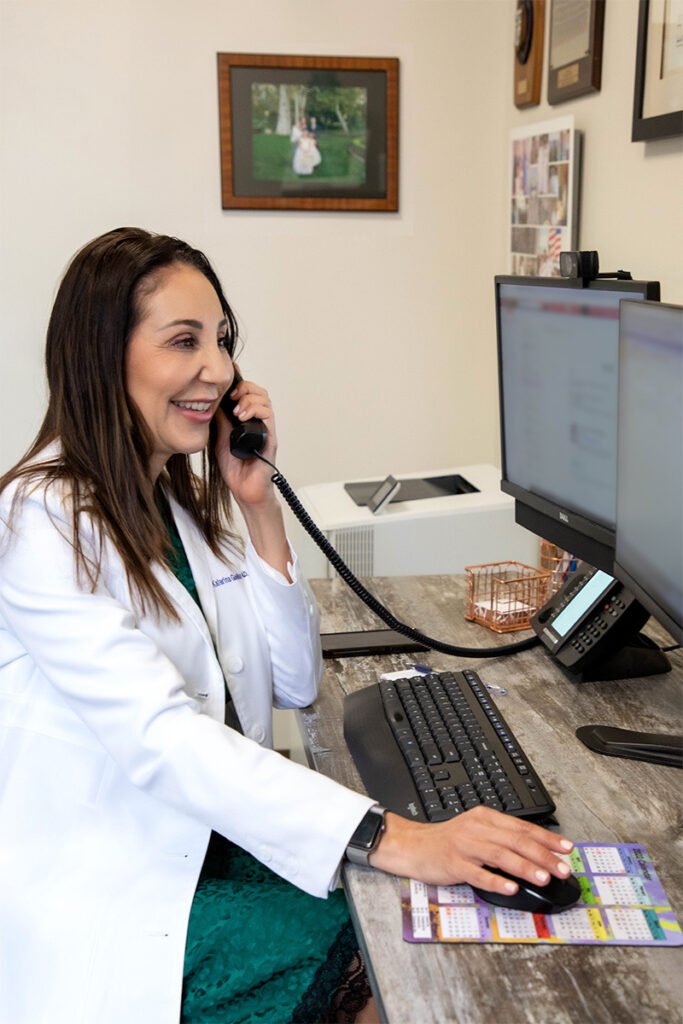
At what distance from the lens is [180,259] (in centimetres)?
150

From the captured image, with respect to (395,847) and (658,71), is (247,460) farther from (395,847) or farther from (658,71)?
(658,71)

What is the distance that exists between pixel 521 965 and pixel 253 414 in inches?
40.3

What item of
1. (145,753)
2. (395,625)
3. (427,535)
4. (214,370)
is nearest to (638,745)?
(395,625)

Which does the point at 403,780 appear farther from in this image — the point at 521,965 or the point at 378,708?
the point at 521,965

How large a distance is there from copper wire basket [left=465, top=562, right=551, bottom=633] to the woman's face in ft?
1.91

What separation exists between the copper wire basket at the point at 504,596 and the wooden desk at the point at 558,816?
0.03 m

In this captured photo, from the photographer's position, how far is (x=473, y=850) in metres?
1.08

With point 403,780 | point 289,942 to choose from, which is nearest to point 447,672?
point 403,780

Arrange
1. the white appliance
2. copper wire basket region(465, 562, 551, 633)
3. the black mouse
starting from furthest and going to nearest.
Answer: the white appliance < copper wire basket region(465, 562, 551, 633) < the black mouse

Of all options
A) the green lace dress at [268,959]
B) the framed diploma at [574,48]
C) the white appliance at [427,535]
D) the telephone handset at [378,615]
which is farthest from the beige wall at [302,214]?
the green lace dress at [268,959]

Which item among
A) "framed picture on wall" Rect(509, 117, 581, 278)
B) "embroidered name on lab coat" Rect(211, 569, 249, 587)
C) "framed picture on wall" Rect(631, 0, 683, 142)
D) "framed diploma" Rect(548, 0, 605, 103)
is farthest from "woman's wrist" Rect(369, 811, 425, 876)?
"framed diploma" Rect(548, 0, 605, 103)

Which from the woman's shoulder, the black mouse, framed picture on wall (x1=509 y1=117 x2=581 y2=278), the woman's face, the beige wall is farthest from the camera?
the beige wall

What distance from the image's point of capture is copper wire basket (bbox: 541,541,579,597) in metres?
1.91

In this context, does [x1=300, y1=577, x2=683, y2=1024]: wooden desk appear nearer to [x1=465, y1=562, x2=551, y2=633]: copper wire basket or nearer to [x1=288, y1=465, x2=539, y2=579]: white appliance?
[x1=465, y1=562, x2=551, y2=633]: copper wire basket
